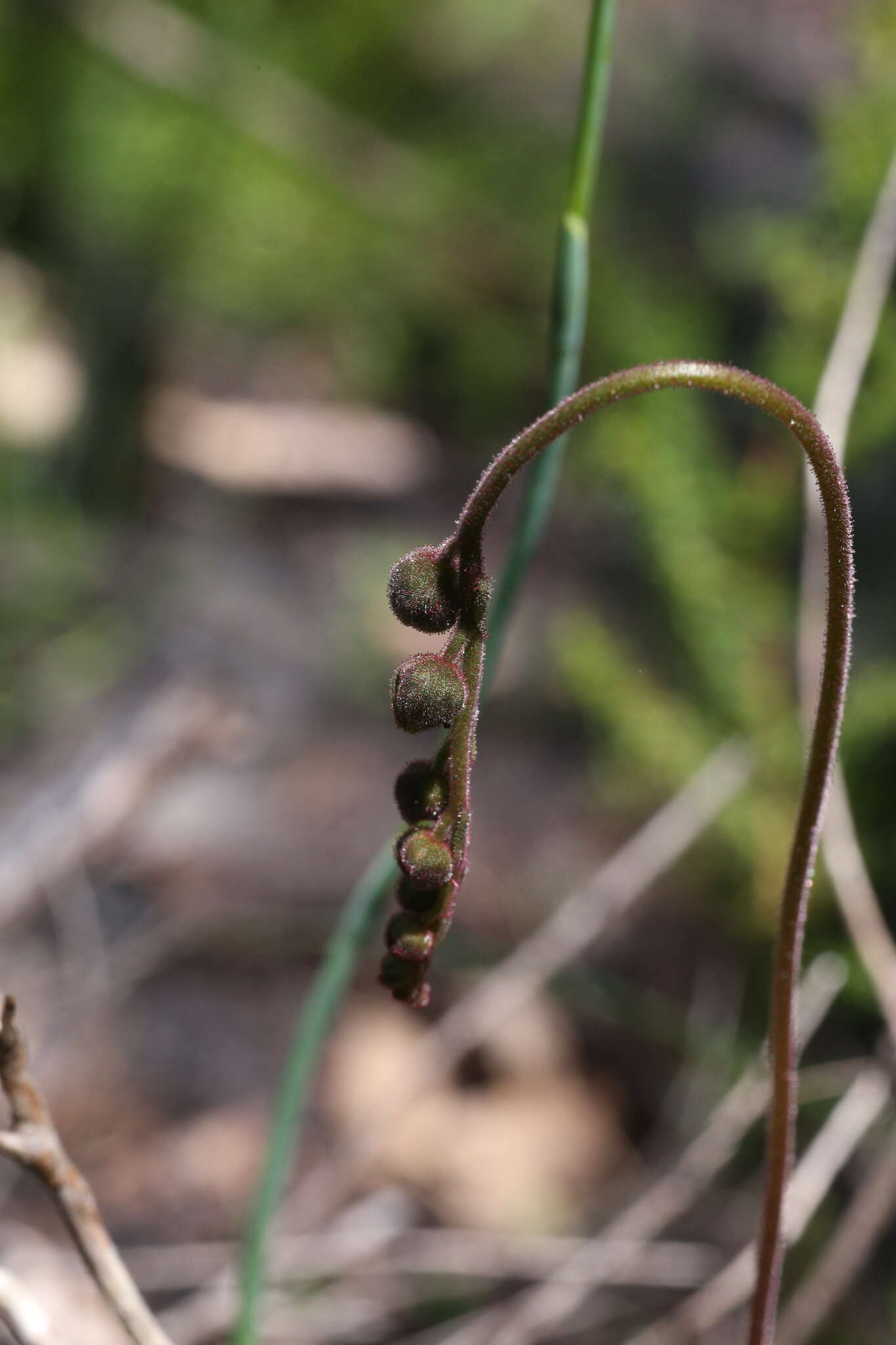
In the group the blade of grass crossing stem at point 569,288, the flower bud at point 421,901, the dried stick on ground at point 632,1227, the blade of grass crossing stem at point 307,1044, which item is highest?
the blade of grass crossing stem at point 569,288

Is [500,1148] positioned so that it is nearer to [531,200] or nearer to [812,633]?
[812,633]

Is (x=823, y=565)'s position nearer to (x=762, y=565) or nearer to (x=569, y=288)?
(x=762, y=565)

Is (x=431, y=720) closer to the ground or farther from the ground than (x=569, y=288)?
closer to the ground

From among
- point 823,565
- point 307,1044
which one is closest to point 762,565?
point 823,565

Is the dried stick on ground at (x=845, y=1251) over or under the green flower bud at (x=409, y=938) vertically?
under

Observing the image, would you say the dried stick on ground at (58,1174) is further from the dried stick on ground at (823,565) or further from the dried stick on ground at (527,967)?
the dried stick on ground at (823,565)

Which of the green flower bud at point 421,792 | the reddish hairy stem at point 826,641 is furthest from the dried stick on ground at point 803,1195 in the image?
the green flower bud at point 421,792

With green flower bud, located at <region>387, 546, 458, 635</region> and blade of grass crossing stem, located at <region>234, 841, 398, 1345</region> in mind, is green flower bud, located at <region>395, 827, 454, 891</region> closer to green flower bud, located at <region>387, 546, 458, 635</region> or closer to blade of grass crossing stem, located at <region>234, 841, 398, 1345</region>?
green flower bud, located at <region>387, 546, 458, 635</region>
